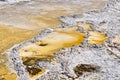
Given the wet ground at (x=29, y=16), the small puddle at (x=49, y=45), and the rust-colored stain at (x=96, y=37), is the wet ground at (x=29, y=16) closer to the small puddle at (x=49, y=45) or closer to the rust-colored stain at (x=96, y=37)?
the small puddle at (x=49, y=45)

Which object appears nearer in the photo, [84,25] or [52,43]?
[52,43]

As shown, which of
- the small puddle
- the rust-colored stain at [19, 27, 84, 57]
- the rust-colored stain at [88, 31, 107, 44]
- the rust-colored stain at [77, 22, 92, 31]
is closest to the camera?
the small puddle

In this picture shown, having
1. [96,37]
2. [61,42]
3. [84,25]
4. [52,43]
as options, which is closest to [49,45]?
[52,43]

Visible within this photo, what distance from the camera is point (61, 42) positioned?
6.08 meters

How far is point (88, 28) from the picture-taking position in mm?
7051

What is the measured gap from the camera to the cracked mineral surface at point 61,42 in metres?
4.83

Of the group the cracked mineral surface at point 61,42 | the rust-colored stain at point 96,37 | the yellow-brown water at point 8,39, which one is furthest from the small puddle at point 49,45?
the yellow-brown water at point 8,39

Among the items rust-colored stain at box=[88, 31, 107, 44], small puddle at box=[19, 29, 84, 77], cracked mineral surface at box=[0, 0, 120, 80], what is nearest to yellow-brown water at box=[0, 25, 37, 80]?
cracked mineral surface at box=[0, 0, 120, 80]

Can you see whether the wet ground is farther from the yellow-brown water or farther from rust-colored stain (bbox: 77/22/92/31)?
rust-colored stain (bbox: 77/22/92/31)

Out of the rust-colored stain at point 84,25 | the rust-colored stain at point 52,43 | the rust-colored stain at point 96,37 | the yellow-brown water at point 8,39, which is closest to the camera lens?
the yellow-brown water at point 8,39

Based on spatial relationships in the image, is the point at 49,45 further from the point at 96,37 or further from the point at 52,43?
the point at 96,37

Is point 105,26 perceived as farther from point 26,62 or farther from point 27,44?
point 26,62

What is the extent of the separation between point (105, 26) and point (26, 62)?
9.43 feet

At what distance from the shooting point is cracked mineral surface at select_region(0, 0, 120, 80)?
15.8 feet
